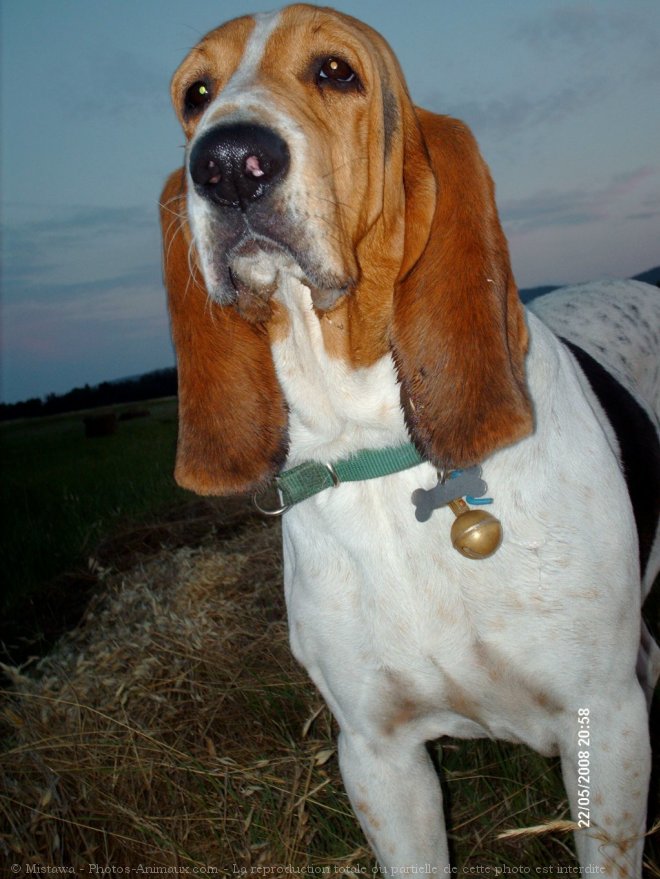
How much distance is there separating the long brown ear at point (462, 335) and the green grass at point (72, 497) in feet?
15.4

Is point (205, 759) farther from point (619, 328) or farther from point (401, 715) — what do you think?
point (619, 328)

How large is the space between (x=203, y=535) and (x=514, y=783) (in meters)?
3.96

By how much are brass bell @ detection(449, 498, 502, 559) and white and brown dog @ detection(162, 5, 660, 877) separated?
2cm

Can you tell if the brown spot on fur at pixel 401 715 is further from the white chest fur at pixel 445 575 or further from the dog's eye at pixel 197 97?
the dog's eye at pixel 197 97

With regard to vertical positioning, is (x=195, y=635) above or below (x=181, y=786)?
above

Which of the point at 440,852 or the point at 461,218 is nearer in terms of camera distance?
the point at 461,218

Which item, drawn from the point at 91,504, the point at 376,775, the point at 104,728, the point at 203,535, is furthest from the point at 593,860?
the point at 91,504

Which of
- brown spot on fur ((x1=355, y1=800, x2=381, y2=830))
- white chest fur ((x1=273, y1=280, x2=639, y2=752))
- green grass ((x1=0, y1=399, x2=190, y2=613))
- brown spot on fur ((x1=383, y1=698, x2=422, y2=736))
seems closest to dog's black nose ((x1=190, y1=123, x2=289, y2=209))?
white chest fur ((x1=273, y1=280, x2=639, y2=752))

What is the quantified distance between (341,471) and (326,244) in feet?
2.04

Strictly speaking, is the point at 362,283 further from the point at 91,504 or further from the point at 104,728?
the point at 91,504

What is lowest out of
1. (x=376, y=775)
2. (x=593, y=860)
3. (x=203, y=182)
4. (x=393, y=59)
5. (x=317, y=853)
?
(x=317, y=853)

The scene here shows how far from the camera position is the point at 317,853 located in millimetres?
2604

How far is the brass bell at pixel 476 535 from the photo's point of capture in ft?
6.35

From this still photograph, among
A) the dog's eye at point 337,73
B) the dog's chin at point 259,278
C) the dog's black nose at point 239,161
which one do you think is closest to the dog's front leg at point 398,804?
the dog's chin at point 259,278
